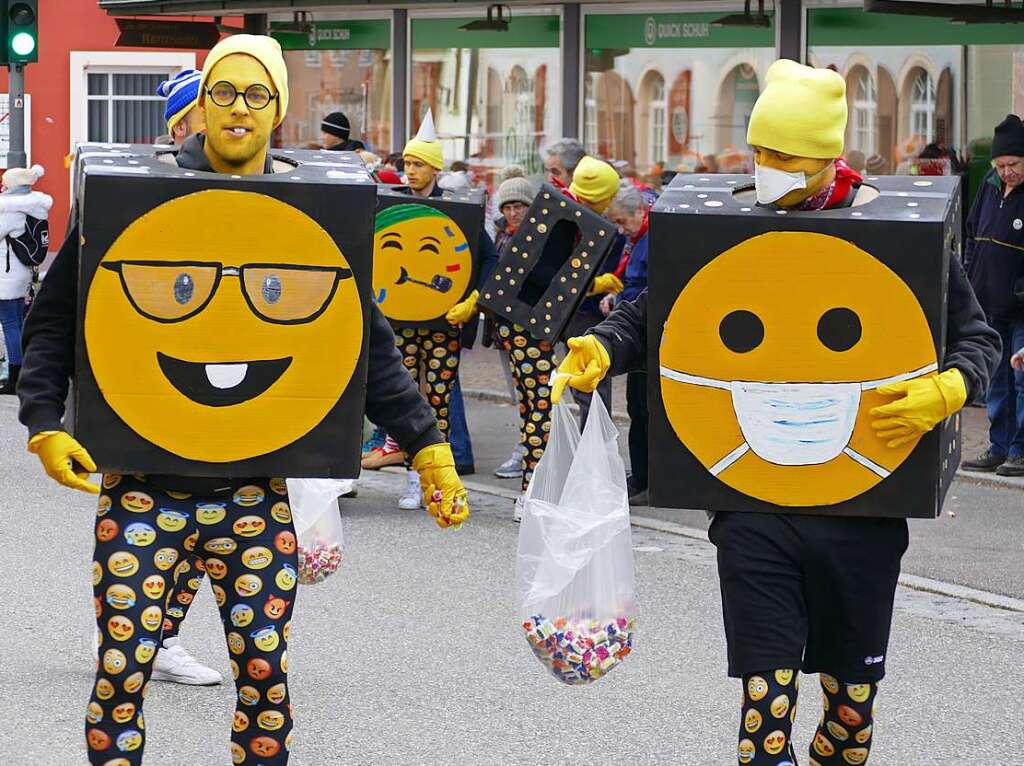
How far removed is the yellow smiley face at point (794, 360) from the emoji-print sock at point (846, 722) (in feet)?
1.41

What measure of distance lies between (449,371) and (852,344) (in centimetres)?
518

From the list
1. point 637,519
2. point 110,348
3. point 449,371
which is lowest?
point 637,519

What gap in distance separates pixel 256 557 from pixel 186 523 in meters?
0.16

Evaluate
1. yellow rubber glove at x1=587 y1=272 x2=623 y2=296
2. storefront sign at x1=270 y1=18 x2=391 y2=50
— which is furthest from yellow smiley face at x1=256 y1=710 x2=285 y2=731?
storefront sign at x1=270 y1=18 x2=391 y2=50

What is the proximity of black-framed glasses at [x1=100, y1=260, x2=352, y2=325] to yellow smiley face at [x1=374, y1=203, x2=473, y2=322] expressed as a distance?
15.8 feet

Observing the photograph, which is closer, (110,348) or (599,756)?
(110,348)

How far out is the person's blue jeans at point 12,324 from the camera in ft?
44.1

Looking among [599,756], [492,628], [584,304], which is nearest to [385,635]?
[492,628]

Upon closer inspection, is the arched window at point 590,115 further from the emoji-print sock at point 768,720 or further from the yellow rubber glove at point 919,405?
the emoji-print sock at point 768,720

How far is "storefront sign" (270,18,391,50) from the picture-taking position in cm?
1734

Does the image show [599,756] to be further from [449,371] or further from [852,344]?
[449,371]

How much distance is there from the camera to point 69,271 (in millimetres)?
3947

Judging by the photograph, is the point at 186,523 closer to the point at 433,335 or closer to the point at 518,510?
the point at 518,510

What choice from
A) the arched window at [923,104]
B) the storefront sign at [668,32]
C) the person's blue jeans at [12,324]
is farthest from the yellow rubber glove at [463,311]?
the storefront sign at [668,32]
